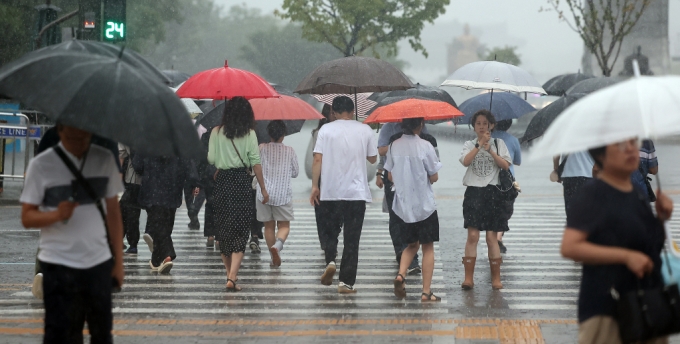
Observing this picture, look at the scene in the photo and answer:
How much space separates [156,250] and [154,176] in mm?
756

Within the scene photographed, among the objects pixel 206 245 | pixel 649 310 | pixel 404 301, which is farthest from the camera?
pixel 206 245

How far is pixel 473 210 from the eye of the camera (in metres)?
9.18

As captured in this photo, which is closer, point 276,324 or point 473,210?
point 276,324

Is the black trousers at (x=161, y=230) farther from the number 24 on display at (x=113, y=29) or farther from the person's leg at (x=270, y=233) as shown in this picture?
the number 24 on display at (x=113, y=29)

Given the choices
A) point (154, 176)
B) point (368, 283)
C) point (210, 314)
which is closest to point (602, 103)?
point (210, 314)

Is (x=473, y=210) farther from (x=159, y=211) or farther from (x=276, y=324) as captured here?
(x=159, y=211)

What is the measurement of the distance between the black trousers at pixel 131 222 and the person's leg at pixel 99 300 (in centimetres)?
629

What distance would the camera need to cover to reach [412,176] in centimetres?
879

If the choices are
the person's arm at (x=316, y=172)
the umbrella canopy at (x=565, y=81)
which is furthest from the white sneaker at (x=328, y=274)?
the umbrella canopy at (x=565, y=81)

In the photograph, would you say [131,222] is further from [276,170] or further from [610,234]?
[610,234]

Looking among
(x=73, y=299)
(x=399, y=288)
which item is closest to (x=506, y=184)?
(x=399, y=288)

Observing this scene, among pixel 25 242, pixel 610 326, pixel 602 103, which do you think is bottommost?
pixel 25 242

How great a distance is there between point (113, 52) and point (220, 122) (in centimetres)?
391

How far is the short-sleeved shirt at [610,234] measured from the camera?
13.8ft
